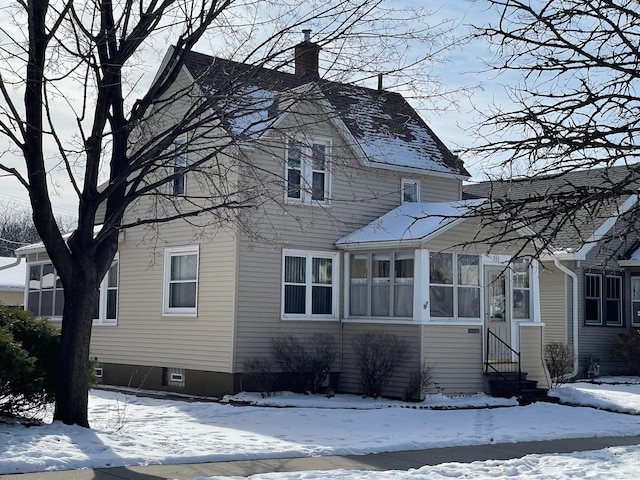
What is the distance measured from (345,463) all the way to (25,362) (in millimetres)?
4559

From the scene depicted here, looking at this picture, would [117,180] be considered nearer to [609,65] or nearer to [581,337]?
[609,65]

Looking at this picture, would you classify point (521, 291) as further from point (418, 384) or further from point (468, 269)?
point (418, 384)

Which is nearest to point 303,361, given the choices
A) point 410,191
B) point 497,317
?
point 497,317

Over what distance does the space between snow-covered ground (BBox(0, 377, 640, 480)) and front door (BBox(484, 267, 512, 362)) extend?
1.51m

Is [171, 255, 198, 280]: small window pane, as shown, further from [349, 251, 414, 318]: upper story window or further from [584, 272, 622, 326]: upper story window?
[584, 272, 622, 326]: upper story window

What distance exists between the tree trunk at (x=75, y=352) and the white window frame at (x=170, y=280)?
24.2 feet

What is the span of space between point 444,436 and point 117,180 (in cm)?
621

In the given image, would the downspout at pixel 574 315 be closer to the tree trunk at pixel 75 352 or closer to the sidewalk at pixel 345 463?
the sidewalk at pixel 345 463

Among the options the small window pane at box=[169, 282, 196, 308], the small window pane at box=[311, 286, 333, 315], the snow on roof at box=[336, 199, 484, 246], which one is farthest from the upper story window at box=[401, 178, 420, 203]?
the small window pane at box=[169, 282, 196, 308]

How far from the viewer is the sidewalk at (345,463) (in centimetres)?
973

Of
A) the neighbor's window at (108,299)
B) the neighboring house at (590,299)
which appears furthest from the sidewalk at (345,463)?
the neighboring house at (590,299)

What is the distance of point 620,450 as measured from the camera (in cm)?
1245

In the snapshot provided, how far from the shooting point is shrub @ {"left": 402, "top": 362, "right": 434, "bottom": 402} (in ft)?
61.1

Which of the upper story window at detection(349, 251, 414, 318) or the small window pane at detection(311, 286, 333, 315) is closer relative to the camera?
the upper story window at detection(349, 251, 414, 318)
